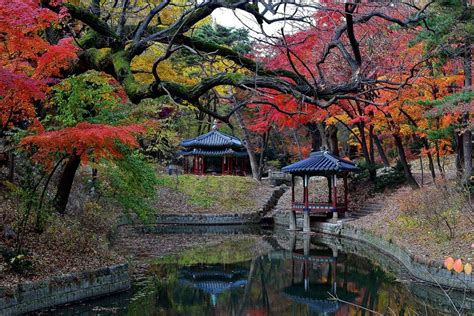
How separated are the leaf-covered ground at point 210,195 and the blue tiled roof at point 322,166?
5.56 meters

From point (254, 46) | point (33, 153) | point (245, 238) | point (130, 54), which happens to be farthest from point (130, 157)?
point (254, 46)

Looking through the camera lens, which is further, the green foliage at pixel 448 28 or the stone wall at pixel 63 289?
the green foliage at pixel 448 28

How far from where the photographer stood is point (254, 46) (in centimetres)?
2155

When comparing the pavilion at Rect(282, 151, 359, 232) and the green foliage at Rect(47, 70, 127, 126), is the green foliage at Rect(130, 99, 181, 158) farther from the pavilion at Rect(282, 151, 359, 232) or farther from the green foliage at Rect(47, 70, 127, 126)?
the green foliage at Rect(47, 70, 127, 126)

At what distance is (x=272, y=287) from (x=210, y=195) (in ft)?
49.8

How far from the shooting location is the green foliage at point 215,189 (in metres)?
25.6

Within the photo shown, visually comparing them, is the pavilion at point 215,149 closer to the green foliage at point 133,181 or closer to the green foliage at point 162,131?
the green foliage at point 162,131

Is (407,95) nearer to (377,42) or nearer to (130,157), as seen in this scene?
(377,42)

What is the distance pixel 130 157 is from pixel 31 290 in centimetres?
425

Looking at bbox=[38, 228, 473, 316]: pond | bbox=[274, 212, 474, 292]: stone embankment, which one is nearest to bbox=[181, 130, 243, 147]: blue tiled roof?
bbox=[274, 212, 474, 292]: stone embankment

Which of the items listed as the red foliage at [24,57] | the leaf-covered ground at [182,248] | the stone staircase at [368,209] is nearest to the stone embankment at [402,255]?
the stone staircase at [368,209]

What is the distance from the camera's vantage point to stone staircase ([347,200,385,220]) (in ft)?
64.3

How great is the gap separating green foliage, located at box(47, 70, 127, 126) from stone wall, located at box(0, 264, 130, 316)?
3.05 meters

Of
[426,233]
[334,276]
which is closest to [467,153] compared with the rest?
[426,233]
